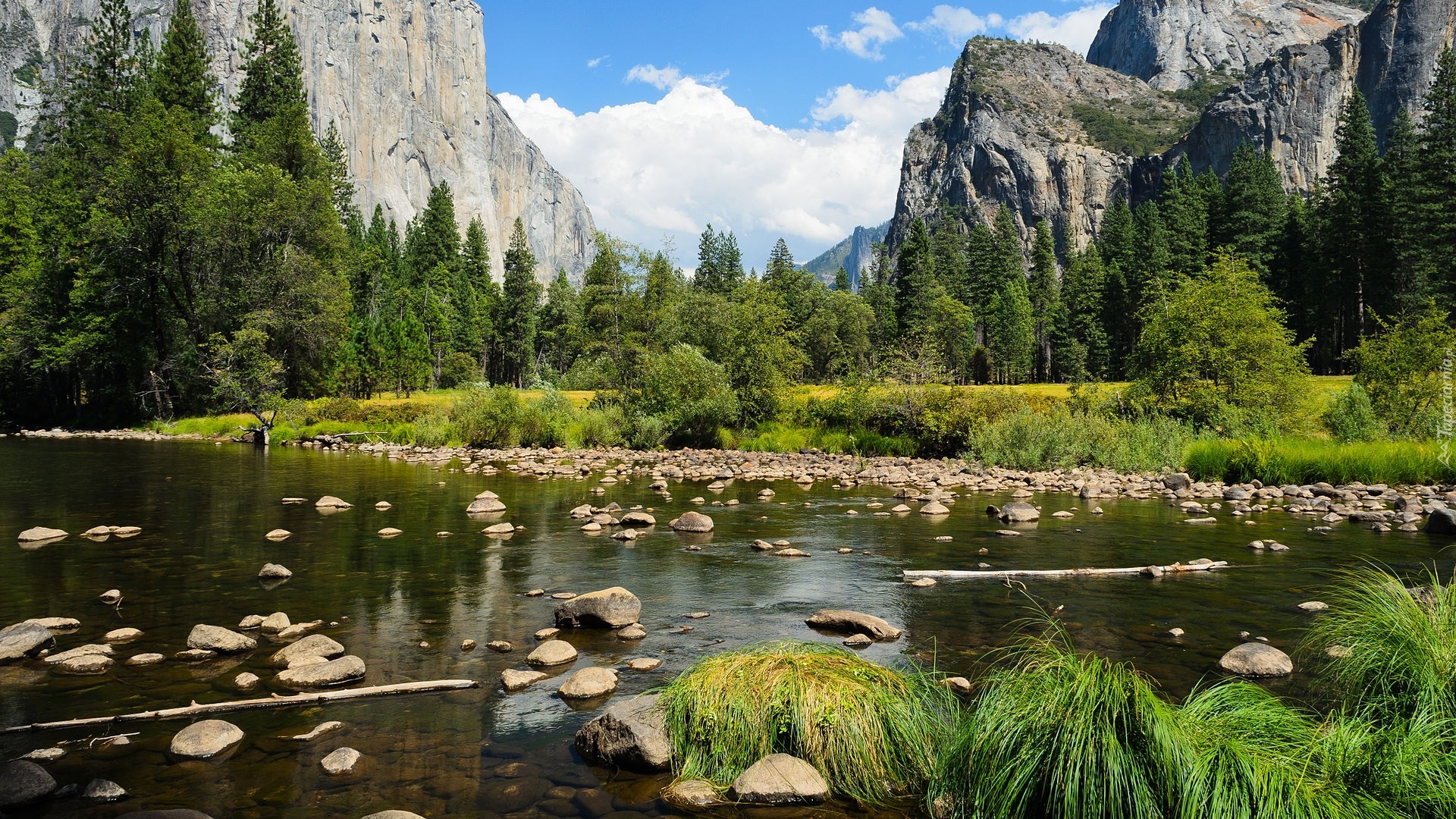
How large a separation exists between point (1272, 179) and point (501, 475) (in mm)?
88654

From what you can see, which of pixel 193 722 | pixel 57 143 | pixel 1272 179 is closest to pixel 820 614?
pixel 193 722

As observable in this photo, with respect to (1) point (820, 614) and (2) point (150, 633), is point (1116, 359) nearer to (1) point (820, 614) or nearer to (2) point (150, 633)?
(1) point (820, 614)

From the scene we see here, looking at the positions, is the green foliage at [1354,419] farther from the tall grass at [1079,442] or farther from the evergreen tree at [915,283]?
the evergreen tree at [915,283]

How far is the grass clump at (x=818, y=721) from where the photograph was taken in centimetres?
572

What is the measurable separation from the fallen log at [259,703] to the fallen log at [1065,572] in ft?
25.1

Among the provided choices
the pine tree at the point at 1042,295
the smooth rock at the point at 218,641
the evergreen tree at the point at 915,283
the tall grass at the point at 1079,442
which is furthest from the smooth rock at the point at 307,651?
the pine tree at the point at 1042,295

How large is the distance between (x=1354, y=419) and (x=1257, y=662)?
25.5 m

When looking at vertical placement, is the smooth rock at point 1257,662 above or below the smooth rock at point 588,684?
above

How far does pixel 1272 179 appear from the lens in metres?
80.6

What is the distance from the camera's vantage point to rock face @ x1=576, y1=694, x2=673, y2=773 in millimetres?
6129

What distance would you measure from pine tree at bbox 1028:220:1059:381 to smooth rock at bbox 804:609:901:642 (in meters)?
96.9

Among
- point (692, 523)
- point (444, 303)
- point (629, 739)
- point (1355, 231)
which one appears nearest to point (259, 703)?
point (629, 739)

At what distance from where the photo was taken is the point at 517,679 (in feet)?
26.3

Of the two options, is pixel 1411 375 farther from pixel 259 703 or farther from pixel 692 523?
pixel 259 703
